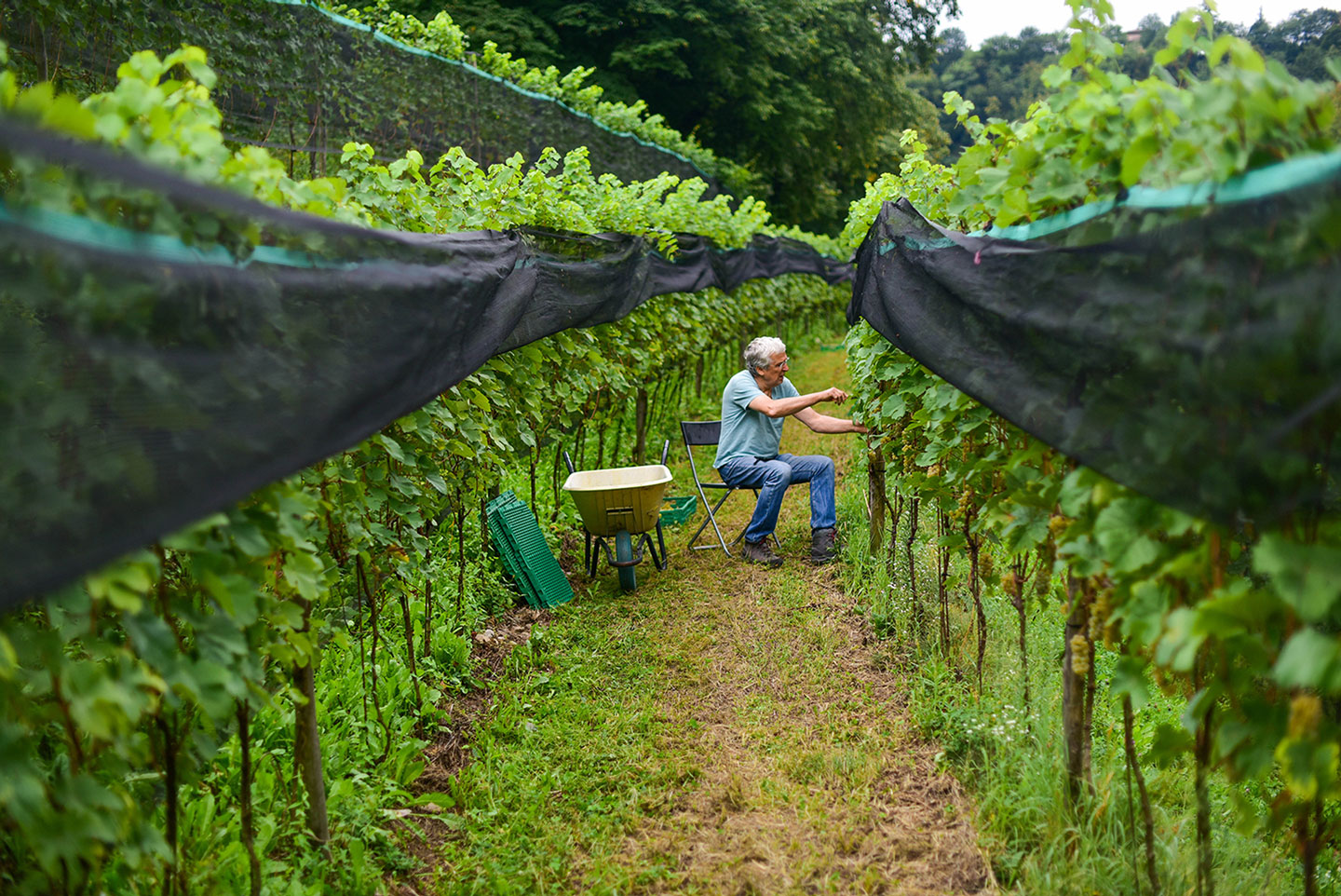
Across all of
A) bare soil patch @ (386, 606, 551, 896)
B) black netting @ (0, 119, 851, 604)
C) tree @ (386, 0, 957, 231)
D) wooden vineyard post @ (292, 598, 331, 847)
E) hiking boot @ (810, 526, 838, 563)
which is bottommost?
bare soil patch @ (386, 606, 551, 896)

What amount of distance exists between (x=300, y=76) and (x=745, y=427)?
4.45 meters

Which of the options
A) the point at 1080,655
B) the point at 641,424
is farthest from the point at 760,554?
the point at 1080,655

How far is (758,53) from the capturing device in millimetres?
20797

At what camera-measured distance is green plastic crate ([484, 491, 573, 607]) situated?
4594 mm

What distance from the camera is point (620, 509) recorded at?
4711 mm

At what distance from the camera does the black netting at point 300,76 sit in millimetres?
4633

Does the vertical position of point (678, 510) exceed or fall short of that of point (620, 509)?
it falls short

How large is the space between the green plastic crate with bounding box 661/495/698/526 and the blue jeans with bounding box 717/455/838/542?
0.50 m

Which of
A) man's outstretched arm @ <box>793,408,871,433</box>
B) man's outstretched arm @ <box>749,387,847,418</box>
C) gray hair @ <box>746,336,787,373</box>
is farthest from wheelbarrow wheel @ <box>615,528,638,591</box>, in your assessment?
gray hair @ <box>746,336,787,373</box>

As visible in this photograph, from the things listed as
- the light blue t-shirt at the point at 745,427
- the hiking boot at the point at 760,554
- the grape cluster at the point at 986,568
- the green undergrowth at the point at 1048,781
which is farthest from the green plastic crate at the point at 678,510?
the grape cluster at the point at 986,568

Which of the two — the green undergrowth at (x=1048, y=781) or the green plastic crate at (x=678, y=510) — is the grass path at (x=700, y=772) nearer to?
the green undergrowth at (x=1048, y=781)

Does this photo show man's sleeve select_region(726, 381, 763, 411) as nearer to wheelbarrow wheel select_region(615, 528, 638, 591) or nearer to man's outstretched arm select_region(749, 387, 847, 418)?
man's outstretched arm select_region(749, 387, 847, 418)

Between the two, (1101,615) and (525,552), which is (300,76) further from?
(1101,615)

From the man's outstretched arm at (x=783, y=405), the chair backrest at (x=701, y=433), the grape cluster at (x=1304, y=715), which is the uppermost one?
the grape cluster at (x=1304, y=715)
